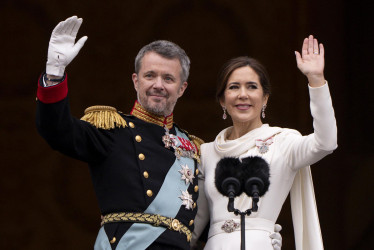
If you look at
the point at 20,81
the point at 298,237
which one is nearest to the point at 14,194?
the point at 20,81

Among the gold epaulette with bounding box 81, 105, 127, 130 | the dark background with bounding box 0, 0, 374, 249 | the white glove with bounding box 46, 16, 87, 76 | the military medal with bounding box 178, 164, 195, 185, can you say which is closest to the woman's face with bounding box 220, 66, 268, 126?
the military medal with bounding box 178, 164, 195, 185

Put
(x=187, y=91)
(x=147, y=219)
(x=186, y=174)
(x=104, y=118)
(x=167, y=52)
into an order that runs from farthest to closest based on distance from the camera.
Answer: (x=187, y=91), (x=167, y=52), (x=186, y=174), (x=104, y=118), (x=147, y=219)

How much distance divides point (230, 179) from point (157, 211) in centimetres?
40

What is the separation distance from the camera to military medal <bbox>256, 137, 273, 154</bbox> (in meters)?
3.29

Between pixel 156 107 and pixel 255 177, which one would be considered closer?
pixel 255 177

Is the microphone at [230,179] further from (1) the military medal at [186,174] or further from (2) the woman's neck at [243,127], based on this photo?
(2) the woman's neck at [243,127]

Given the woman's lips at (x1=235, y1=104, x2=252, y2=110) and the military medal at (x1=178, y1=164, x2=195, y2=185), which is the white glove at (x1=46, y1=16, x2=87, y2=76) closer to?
the military medal at (x1=178, y1=164, x2=195, y2=185)

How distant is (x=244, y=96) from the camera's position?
3336 mm

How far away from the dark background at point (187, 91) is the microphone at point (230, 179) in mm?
2287

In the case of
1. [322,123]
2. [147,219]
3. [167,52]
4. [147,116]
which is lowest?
[147,219]

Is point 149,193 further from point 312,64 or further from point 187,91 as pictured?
point 187,91

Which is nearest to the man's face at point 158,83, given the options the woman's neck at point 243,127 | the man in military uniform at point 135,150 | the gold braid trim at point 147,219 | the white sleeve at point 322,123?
the man in military uniform at point 135,150

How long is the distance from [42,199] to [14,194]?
6.4 inches

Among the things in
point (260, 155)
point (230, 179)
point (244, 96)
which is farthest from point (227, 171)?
point (244, 96)
